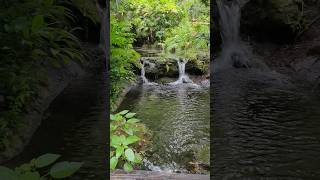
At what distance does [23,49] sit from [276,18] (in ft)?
4.06

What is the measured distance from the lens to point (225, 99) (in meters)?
2.03

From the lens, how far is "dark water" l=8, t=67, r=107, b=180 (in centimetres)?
187

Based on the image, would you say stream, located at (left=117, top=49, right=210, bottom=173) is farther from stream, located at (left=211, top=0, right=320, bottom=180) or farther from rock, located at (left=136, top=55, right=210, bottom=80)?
stream, located at (left=211, top=0, right=320, bottom=180)

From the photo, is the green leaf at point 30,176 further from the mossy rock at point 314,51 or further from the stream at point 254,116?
the mossy rock at point 314,51

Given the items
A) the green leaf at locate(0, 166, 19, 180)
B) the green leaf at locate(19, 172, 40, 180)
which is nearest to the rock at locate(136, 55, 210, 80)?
the green leaf at locate(19, 172, 40, 180)

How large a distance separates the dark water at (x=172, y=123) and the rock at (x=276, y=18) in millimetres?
2016

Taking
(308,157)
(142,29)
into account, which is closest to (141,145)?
(308,157)

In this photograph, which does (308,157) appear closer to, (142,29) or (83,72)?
(83,72)

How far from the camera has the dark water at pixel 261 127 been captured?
1.91 metres

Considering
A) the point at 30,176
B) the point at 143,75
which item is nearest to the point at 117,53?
the point at 30,176

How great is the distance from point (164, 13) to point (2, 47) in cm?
771

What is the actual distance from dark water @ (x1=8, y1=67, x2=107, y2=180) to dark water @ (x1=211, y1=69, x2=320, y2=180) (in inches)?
23.5

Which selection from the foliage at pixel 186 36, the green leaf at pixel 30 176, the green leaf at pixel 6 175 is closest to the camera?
the green leaf at pixel 6 175

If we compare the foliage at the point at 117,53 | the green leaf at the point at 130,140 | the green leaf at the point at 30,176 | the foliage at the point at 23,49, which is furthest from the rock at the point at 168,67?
the green leaf at the point at 30,176
